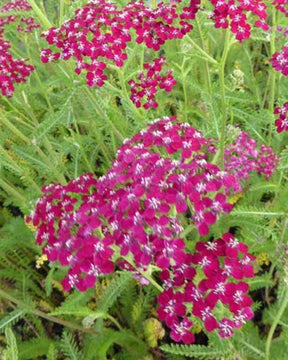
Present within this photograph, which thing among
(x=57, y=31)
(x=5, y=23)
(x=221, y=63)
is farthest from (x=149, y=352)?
(x=5, y=23)

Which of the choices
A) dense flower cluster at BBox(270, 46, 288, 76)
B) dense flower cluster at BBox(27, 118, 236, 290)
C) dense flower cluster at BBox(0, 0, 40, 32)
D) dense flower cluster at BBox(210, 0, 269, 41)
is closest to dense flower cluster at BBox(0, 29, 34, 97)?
dense flower cluster at BBox(0, 0, 40, 32)

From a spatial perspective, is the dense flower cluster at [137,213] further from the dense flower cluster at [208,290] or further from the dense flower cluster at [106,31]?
the dense flower cluster at [106,31]

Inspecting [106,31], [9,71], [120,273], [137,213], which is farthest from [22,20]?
[137,213]

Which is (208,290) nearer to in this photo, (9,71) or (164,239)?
(164,239)

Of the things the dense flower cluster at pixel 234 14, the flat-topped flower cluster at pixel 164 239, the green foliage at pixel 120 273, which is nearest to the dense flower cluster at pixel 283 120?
the green foliage at pixel 120 273

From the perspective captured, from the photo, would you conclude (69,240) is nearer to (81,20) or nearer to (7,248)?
(81,20)


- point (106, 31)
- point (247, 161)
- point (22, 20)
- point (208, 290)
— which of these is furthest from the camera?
point (22, 20)

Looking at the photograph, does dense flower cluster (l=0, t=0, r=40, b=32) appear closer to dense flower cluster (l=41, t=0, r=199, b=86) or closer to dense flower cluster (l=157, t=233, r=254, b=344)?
dense flower cluster (l=41, t=0, r=199, b=86)

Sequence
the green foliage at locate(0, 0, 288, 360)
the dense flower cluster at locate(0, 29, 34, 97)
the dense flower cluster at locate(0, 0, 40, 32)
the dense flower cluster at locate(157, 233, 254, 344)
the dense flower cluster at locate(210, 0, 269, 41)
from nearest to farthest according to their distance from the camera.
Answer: the dense flower cluster at locate(157, 233, 254, 344) < the dense flower cluster at locate(210, 0, 269, 41) < the green foliage at locate(0, 0, 288, 360) < the dense flower cluster at locate(0, 29, 34, 97) < the dense flower cluster at locate(0, 0, 40, 32)
